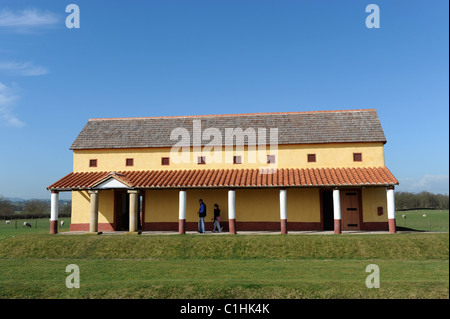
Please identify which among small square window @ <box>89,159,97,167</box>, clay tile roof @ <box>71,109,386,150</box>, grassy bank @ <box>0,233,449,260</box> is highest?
clay tile roof @ <box>71,109,386,150</box>

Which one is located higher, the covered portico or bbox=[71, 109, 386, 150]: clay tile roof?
bbox=[71, 109, 386, 150]: clay tile roof

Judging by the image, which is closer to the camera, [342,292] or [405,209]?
[342,292]

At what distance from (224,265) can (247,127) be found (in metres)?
13.0

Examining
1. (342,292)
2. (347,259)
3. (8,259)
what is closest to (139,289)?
(342,292)

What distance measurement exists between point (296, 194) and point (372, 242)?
674cm

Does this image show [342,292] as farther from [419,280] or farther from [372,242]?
[372,242]

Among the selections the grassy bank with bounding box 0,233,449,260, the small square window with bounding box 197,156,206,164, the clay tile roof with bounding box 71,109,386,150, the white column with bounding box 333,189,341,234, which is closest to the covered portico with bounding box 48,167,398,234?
the white column with bounding box 333,189,341,234

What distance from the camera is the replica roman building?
21.6 m

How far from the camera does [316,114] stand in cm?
2588

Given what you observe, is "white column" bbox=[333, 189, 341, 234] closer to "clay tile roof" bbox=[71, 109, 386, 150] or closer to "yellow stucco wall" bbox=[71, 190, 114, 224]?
"clay tile roof" bbox=[71, 109, 386, 150]

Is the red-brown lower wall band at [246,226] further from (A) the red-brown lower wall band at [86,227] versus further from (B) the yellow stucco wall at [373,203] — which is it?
(B) the yellow stucco wall at [373,203]

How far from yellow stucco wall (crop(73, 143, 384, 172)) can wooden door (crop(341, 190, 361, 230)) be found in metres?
1.84

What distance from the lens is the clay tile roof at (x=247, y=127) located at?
23.8m

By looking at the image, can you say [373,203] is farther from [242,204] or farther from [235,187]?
[235,187]
